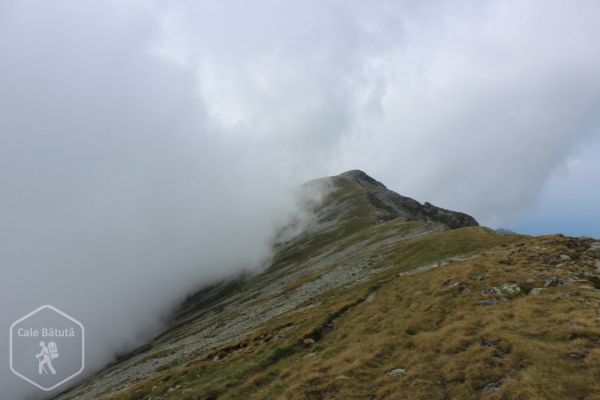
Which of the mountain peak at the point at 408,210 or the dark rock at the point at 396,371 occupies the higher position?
the mountain peak at the point at 408,210

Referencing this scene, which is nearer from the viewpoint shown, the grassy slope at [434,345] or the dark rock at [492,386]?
the dark rock at [492,386]

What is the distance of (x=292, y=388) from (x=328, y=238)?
369ft

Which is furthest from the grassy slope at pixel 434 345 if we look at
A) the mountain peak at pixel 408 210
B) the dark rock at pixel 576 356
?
the mountain peak at pixel 408 210

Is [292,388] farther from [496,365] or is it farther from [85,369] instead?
[85,369]

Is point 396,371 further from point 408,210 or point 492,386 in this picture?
point 408,210

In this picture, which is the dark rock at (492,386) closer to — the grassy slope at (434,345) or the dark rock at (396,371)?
the grassy slope at (434,345)

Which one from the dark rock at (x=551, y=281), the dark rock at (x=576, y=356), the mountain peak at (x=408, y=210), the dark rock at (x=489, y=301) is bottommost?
the dark rock at (x=576, y=356)

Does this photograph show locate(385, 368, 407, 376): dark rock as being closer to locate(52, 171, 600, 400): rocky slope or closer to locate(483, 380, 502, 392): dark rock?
locate(52, 171, 600, 400): rocky slope

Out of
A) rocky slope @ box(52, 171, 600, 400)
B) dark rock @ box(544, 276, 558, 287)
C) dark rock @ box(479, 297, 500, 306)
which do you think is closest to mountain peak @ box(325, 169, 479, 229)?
rocky slope @ box(52, 171, 600, 400)

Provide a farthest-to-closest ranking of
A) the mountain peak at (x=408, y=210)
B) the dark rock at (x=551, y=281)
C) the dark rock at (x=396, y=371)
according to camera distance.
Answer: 1. the mountain peak at (x=408, y=210)
2. the dark rock at (x=551, y=281)
3. the dark rock at (x=396, y=371)

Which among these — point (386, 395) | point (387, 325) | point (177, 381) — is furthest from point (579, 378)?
point (177, 381)

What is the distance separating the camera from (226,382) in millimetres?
28859

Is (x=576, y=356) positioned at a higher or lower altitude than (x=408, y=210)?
lower

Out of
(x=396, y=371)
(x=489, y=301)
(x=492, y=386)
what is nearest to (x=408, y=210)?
(x=489, y=301)
